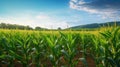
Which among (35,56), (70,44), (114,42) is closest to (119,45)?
(114,42)

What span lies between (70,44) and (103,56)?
0.87 metres

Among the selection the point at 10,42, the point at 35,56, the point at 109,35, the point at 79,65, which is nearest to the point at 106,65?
the point at 109,35

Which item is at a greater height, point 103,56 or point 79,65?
point 103,56

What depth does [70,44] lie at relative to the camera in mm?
5484

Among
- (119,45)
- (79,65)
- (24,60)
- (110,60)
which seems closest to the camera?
(110,60)

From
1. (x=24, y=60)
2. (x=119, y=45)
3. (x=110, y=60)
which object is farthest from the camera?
(x=24, y=60)

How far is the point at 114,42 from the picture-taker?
17.1ft

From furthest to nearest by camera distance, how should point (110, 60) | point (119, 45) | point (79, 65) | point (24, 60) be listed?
point (79, 65) < point (24, 60) < point (119, 45) < point (110, 60)

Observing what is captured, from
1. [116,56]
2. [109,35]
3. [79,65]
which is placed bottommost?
[79,65]

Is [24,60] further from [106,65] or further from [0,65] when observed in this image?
[106,65]

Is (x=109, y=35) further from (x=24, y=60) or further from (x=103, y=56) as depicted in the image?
(x=24, y=60)

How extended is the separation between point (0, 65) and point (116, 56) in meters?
3.36

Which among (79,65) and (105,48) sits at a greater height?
(105,48)

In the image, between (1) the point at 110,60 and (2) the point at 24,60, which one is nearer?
(1) the point at 110,60
